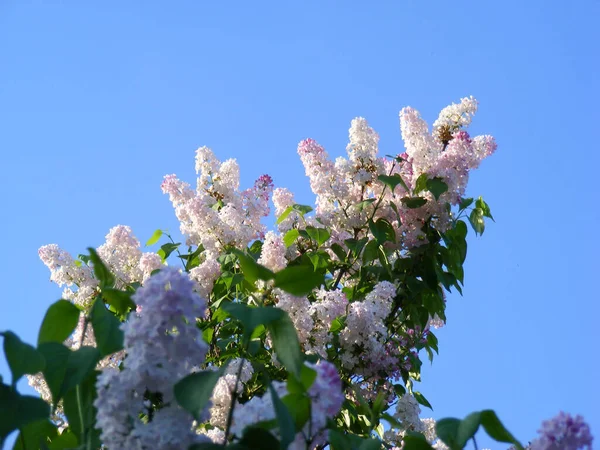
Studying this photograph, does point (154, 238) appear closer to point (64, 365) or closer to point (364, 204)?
point (364, 204)

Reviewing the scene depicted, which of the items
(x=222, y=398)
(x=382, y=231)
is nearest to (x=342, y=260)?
(x=382, y=231)

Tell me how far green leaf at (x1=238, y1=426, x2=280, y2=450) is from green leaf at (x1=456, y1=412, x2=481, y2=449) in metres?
0.27

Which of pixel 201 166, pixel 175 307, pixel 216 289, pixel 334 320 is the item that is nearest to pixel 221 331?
pixel 216 289

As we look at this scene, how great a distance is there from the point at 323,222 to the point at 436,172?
2.19 feet

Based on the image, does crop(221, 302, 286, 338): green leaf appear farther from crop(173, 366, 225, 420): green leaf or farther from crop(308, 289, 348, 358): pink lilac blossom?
crop(308, 289, 348, 358): pink lilac blossom

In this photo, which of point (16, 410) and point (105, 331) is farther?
point (105, 331)

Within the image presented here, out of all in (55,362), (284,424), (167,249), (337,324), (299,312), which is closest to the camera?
(284,424)

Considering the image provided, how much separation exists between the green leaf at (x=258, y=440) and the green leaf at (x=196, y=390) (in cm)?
7

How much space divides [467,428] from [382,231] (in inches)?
119

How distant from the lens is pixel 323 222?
14.2 ft

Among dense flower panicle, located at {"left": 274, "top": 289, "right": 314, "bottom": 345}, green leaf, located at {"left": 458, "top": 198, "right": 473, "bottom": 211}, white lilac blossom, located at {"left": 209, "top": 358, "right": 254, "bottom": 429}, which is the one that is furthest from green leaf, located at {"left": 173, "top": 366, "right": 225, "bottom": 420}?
green leaf, located at {"left": 458, "top": 198, "right": 473, "bottom": 211}

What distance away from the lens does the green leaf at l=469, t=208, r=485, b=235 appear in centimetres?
436

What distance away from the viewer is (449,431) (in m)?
1.15

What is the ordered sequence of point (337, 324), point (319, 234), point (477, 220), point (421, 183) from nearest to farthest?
1. point (337, 324)
2. point (319, 234)
3. point (421, 183)
4. point (477, 220)
